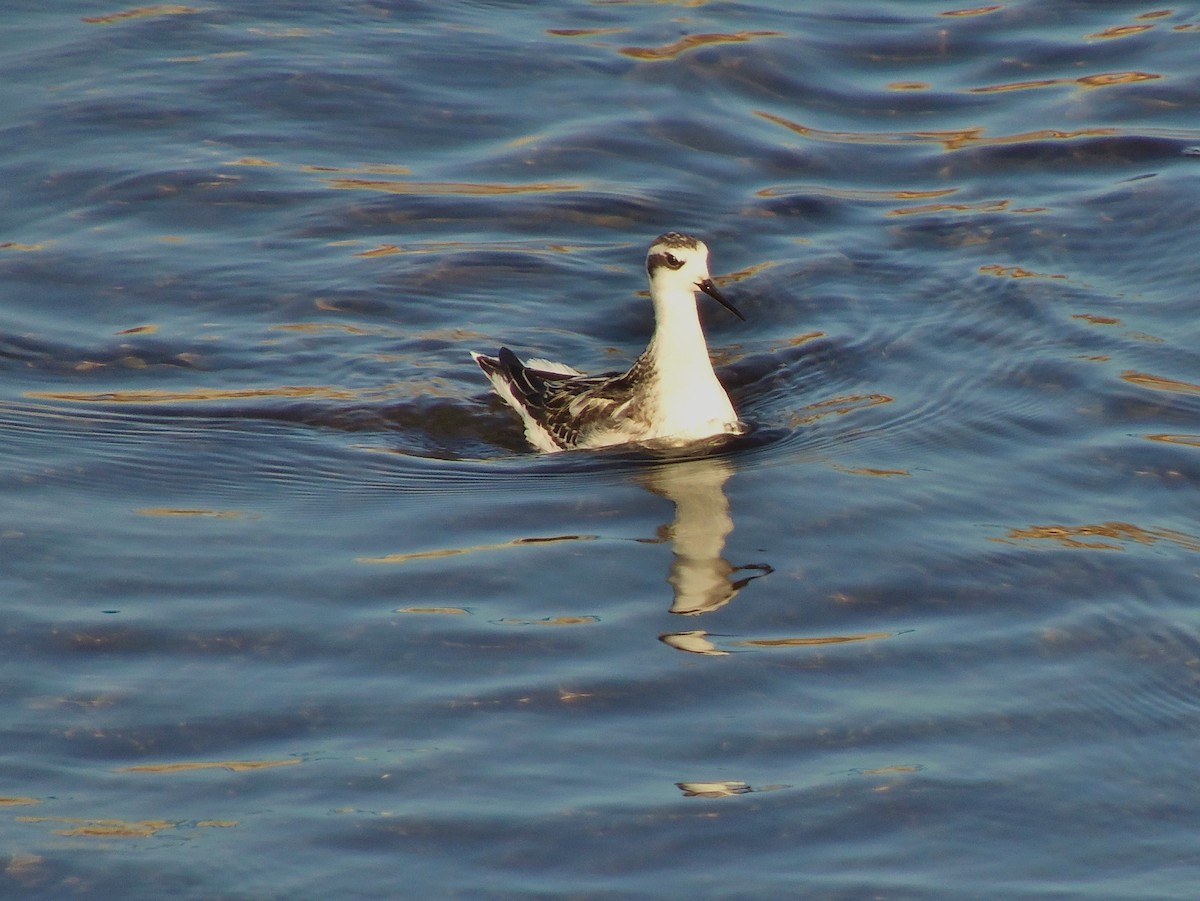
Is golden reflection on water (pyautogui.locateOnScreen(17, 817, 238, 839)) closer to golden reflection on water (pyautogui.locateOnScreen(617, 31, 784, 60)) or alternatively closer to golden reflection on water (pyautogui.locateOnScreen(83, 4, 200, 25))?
golden reflection on water (pyautogui.locateOnScreen(617, 31, 784, 60))

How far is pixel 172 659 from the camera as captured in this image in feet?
27.9

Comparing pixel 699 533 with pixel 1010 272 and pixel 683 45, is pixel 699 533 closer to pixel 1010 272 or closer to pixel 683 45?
pixel 1010 272

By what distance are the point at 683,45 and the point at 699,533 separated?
9.49 m

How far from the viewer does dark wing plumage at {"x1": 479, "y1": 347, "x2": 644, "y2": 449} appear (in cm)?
1137

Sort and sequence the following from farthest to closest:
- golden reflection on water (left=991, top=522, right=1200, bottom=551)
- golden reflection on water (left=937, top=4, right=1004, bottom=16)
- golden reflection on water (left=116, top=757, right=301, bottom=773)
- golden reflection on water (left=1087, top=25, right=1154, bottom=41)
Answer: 1. golden reflection on water (left=937, top=4, right=1004, bottom=16)
2. golden reflection on water (left=1087, top=25, right=1154, bottom=41)
3. golden reflection on water (left=991, top=522, right=1200, bottom=551)
4. golden reflection on water (left=116, top=757, right=301, bottom=773)

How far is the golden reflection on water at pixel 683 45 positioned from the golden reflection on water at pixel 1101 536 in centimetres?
947

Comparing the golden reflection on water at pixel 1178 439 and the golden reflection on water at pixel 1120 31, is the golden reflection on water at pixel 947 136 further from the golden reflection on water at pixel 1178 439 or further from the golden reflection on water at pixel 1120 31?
the golden reflection on water at pixel 1178 439

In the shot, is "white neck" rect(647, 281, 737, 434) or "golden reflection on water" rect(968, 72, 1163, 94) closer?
"white neck" rect(647, 281, 737, 434)

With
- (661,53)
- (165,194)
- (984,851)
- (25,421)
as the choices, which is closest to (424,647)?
(984,851)

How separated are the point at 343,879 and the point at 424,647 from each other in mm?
1812

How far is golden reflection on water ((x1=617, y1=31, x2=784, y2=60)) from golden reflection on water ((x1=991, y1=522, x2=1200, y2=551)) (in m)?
9.47

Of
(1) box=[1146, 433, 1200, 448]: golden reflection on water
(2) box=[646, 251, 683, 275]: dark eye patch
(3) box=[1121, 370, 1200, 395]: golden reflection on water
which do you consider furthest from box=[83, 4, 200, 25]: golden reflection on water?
(1) box=[1146, 433, 1200, 448]: golden reflection on water

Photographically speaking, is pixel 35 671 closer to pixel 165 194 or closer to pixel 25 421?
pixel 25 421

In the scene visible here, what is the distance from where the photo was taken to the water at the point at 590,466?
7.46 meters
